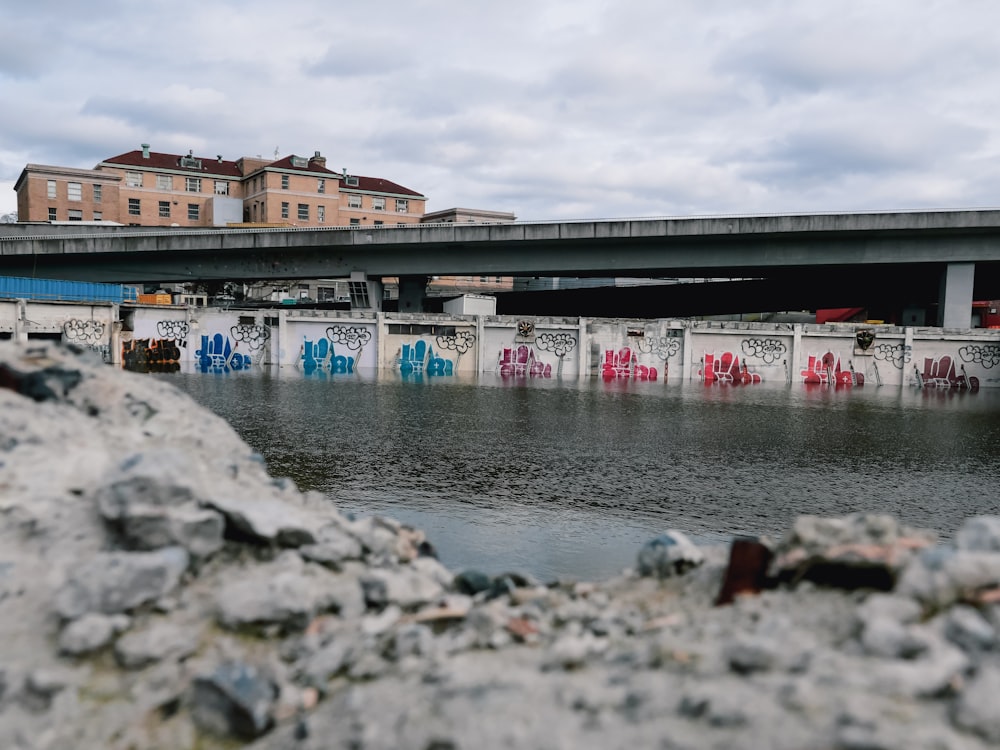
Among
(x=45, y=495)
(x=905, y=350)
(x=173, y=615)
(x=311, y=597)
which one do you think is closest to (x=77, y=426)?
(x=45, y=495)

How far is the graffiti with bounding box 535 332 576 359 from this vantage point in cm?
4400

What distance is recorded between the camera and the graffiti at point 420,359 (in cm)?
4431

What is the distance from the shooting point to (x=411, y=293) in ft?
172

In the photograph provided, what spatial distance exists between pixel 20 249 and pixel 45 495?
51.0m

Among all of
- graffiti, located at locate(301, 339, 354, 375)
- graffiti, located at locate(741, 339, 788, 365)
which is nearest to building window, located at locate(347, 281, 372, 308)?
graffiti, located at locate(301, 339, 354, 375)

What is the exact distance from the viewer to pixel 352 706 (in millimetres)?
4684

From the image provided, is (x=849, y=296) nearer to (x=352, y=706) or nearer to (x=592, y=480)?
(x=592, y=480)

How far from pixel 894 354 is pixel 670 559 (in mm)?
42606

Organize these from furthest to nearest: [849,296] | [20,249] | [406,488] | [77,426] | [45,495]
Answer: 1. [849,296]
2. [20,249]
3. [406,488]
4. [77,426]
5. [45,495]

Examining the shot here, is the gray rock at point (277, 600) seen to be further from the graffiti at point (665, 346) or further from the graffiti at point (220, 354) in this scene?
the graffiti at point (665, 346)

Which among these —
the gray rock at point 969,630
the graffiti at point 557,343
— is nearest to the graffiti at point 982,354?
the graffiti at point 557,343

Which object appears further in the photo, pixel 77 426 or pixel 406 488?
pixel 406 488

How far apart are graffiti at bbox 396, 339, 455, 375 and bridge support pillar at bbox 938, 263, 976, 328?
29.7 meters

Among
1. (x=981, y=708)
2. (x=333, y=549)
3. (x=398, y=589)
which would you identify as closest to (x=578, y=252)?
(x=333, y=549)
